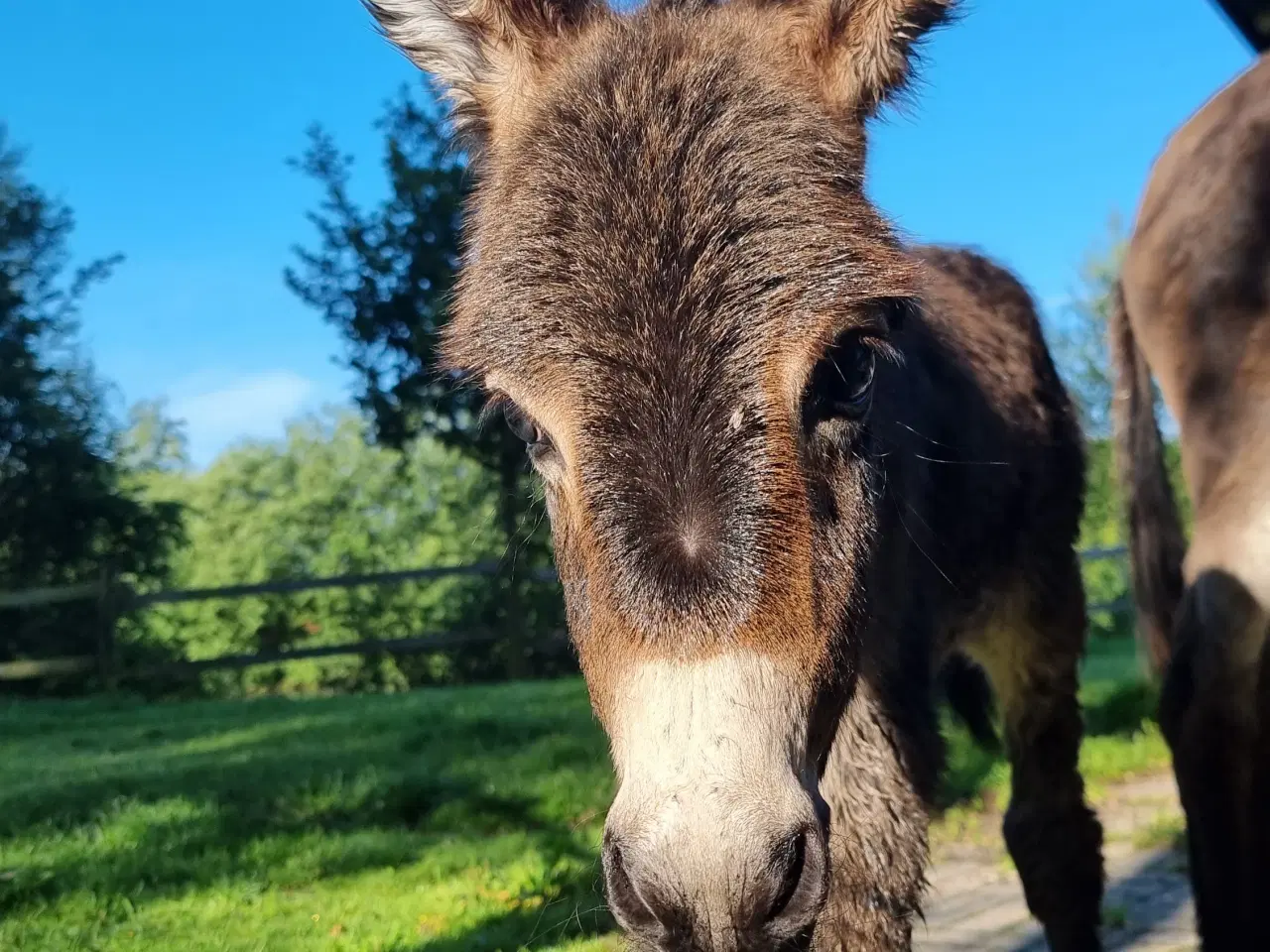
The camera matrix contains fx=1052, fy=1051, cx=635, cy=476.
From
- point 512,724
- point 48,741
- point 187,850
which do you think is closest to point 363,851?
point 187,850

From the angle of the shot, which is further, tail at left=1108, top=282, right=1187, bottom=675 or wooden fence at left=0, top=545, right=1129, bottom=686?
wooden fence at left=0, top=545, right=1129, bottom=686

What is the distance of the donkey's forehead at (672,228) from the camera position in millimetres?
1971

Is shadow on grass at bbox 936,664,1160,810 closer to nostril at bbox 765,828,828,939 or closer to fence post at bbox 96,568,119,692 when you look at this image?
nostril at bbox 765,828,828,939

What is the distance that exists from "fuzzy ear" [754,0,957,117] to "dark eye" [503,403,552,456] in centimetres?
105

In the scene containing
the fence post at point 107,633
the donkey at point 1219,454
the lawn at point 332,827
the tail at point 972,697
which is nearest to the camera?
the donkey at point 1219,454

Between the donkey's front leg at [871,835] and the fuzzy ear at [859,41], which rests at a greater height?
the fuzzy ear at [859,41]

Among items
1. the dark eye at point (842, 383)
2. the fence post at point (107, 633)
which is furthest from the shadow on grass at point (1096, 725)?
the fence post at point (107, 633)

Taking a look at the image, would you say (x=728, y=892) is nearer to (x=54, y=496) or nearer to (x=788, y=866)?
(x=788, y=866)

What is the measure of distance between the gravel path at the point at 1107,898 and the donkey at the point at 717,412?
1.81 meters

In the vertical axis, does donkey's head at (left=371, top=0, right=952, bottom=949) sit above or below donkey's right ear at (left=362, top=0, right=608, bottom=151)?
below

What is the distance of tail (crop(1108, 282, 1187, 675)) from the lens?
13.1 feet

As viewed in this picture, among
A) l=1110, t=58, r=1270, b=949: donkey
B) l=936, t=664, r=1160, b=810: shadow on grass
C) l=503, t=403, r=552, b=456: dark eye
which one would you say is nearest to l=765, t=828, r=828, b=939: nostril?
l=503, t=403, r=552, b=456: dark eye

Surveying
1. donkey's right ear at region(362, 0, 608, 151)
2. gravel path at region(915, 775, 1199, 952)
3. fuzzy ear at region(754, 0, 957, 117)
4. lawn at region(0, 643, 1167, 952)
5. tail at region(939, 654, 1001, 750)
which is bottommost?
gravel path at region(915, 775, 1199, 952)

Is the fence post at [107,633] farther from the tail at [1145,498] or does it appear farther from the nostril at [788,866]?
the nostril at [788,866]
